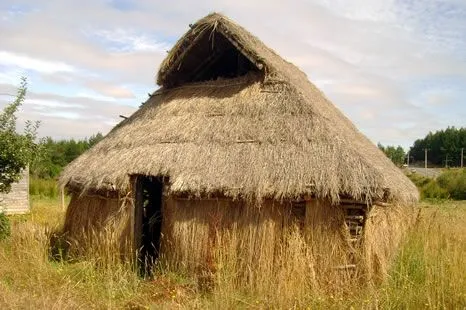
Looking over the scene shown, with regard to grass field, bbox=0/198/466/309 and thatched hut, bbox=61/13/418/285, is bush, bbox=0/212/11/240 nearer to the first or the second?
grass field, bbox=0/198/466/309

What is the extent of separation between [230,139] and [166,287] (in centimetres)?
282

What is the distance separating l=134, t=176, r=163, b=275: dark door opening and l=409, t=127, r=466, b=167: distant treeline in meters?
57.5

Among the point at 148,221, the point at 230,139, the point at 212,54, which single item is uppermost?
the point at 212,54

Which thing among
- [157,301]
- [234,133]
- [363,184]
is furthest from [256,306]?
[234,133]

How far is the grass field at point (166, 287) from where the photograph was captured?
5.40m

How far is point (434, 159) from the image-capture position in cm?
6800

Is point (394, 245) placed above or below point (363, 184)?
below

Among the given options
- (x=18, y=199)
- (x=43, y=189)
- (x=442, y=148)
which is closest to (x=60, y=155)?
(x=43, y=189)

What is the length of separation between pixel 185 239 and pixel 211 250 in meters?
0.52

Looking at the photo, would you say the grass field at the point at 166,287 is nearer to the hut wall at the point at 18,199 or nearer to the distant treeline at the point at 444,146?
the hut wall at the point at 18,199

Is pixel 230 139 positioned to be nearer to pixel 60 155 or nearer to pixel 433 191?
pixel 433 191

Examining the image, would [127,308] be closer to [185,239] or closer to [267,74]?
[185,239]

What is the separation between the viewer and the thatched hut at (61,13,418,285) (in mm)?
7406

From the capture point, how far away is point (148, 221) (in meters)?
10.5
